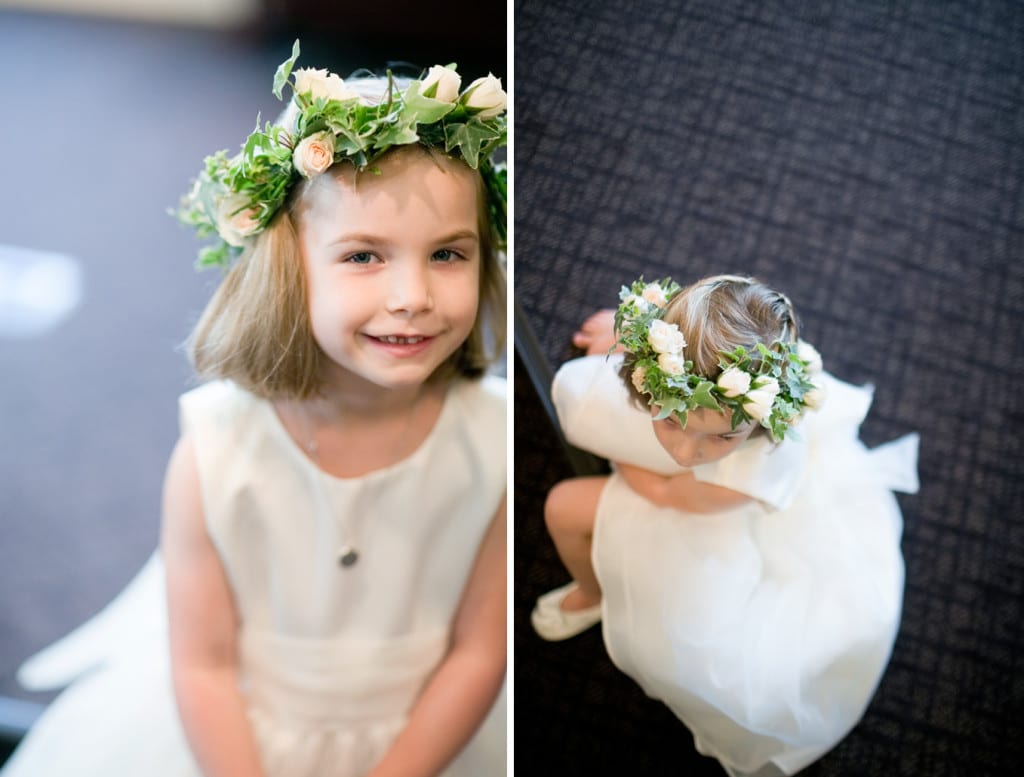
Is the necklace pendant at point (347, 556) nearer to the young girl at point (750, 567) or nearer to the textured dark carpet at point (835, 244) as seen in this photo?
the young girl at point (750, 567)

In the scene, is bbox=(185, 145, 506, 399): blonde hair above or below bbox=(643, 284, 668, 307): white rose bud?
above

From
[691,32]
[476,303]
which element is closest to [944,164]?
[691,32]

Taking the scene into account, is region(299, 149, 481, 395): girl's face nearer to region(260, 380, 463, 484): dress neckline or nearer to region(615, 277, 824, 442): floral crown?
region(260, 380, 463, 484): dress neckline

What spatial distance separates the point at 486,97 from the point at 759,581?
965 millimetres

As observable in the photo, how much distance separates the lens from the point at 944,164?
7.62 feet

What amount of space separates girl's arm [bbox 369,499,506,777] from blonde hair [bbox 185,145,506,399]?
0.19 m

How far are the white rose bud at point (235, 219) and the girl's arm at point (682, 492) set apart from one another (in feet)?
2.54

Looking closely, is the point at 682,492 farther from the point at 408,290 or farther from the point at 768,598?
the point at 408,290

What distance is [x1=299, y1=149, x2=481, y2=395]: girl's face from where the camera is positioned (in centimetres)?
88

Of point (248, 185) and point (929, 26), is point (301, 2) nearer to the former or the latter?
point (248, 185)

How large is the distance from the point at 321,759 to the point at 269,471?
24 centimetres

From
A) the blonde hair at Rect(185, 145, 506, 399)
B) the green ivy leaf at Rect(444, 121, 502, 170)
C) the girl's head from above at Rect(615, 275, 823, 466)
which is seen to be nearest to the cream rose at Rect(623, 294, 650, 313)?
the girl's head from above at Rect(615, 275, 823, 466)

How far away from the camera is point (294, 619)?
818mm

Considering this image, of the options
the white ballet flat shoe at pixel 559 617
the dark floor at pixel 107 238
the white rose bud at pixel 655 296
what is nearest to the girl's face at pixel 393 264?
the dark floor at pixel 107 238
